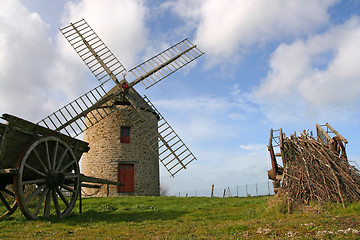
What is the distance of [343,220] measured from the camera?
20.8 ft

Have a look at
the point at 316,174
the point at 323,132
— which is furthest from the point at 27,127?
the point at 323,132

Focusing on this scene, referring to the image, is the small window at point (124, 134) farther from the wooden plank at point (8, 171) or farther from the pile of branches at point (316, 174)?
the pile of branches at point (316, 174)

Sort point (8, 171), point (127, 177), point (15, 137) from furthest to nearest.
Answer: point (127, 177) < point (15, 137) < point (8, 171)

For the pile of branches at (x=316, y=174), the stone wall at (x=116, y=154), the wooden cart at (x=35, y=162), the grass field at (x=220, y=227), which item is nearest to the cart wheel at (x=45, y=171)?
the wooden cart at (x=35, y=162)

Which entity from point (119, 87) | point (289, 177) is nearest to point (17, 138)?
point (289, 177)

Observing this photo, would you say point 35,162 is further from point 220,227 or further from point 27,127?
point 220,227

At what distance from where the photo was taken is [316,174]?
8.29 m

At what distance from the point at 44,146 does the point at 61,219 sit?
218 cm

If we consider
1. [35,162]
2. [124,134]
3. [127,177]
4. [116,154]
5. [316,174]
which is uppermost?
[124,134]

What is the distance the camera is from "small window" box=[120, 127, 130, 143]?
18516mm

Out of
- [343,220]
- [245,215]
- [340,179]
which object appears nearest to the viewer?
[343,220]

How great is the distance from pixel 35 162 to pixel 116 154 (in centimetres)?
989

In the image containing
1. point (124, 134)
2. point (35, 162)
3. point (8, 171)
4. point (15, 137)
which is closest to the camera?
point (8, 171)

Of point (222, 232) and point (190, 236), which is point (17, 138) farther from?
point (222, 232)
